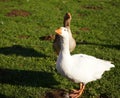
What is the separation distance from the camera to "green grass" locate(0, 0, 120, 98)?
8805 mm

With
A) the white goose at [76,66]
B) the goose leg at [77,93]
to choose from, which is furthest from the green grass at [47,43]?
the white goose at [76,66]

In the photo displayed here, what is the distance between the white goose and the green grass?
799 millimetres

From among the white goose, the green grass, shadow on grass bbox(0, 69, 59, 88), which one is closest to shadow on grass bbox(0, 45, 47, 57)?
the green grass

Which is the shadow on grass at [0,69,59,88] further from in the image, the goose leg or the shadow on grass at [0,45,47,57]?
the shadow on grass at [0,45,47,57]

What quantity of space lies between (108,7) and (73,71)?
1229 cm

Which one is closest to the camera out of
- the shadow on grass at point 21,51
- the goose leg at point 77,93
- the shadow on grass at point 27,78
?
the goose leg at point 77,93

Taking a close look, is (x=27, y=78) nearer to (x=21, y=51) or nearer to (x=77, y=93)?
(x=77, y=93)

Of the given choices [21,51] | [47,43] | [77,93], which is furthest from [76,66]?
[47,43]

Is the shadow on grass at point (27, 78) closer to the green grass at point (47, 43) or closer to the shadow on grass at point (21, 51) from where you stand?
the green grass at point (47, 43)

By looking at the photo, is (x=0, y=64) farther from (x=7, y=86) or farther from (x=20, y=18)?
(x=20, y=18)

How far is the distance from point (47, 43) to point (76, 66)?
184 inches

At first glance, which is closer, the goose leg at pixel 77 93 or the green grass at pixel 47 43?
the goose leg at pixel 77 93

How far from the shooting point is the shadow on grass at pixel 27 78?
351 inches

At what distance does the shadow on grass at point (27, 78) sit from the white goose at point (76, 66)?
1.13m
